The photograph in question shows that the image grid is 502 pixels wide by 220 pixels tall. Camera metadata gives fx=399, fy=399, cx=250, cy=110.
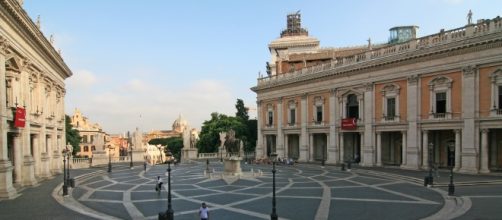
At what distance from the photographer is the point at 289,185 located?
30.1 meters

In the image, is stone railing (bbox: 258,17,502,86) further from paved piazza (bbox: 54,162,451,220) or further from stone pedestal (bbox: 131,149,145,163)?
stone pedestal (bbox: 131,149,145,163)

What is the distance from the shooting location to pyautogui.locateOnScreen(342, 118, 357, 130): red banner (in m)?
45.2

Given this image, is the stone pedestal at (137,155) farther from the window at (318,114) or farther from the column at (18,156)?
the column at (18,156)

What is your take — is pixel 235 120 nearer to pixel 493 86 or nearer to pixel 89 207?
pixel 493 86

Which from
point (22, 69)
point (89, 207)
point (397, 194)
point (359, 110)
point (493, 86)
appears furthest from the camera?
point (359, 110)

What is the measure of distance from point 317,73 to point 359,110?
7628mm

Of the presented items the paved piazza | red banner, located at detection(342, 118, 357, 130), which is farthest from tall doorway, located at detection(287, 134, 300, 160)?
the paved piazza

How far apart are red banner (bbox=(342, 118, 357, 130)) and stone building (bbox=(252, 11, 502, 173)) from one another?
0.11 m

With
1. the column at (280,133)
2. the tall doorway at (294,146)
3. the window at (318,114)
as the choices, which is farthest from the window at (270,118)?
the window at (318,114)

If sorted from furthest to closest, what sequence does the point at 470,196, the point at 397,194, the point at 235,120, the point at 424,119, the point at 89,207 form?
the point at 235,120
the point at 424,119
the point at 397,194
the point at 470,196
the point at 89,207

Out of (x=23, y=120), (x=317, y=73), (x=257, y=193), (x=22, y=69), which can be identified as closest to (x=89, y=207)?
(x=23, y=120)

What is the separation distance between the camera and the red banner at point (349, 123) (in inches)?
1780

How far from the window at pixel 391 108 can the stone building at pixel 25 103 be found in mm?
33038


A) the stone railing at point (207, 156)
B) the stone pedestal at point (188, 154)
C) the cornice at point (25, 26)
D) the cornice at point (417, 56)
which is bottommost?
the stone railing at point (207, 156)
